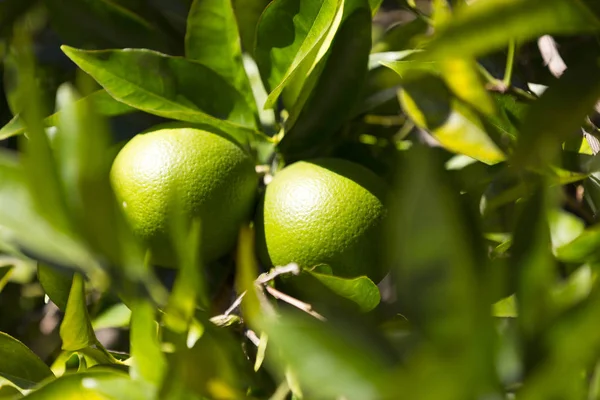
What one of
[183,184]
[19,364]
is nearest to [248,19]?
[183,184]

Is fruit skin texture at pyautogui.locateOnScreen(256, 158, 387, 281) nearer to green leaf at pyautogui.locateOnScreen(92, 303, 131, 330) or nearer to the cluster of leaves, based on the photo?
the cluster of leaves

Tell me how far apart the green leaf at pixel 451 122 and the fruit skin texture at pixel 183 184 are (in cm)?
25

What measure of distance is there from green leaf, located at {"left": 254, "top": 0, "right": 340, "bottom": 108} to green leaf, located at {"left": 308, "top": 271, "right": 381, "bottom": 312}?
24cm

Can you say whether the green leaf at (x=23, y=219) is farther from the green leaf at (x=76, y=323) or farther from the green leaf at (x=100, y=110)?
the green leaf at (x=100, y=110)

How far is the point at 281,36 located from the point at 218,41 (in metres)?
0.10

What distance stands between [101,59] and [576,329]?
26.4 inches

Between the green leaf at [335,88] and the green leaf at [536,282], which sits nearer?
the green leaf at [536,282]

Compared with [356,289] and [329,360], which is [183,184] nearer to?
[356,289]

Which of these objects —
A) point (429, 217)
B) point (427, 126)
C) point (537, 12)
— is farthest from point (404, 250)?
point (427, 126)

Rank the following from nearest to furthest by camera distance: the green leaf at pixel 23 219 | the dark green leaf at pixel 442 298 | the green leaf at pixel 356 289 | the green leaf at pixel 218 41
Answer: the dark green leaf at pixel 442 298
the green leaf at pixel 23 219
the green leaf at pixel 356 289
the green leaf at pixel 218 41

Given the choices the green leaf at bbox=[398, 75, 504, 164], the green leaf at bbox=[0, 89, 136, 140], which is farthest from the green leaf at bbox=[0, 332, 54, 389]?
the green leaf at bbox=[398, 75, 504, 164]

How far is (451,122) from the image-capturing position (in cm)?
72

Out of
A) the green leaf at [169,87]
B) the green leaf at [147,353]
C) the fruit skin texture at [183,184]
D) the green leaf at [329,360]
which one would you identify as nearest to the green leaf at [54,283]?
the fruit skin texture at [183,184]

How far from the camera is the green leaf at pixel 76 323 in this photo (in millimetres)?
699
